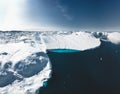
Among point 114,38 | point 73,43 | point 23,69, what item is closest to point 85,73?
point 23,69

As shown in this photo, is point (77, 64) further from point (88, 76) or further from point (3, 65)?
point (3, 65)

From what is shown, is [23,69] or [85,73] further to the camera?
[85,73]

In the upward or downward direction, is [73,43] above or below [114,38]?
above

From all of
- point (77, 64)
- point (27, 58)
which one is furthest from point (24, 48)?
point (77, 64)

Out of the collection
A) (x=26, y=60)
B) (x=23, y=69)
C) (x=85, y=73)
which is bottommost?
(x=85, y=73)

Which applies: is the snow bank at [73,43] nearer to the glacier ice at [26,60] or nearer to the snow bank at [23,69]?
the glacier ice at [26,60]

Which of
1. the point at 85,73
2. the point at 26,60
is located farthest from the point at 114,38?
the point at 26,60

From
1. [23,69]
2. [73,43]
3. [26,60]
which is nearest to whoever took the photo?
[23,69]

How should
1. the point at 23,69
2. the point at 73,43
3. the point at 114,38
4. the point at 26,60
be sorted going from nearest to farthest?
the point at 23,69
the point at 26,60
the point at 73,43
the point at 114,38

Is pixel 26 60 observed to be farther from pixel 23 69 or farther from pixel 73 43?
pixel 73 43
